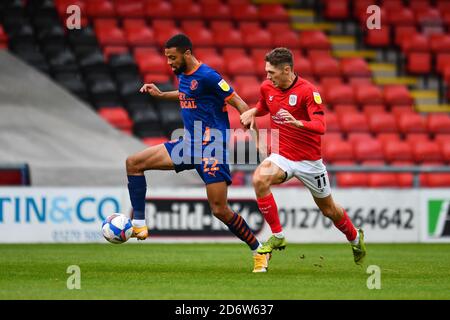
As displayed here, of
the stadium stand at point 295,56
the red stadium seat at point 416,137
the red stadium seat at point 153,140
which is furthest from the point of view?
the red stadium seat at point 416,137

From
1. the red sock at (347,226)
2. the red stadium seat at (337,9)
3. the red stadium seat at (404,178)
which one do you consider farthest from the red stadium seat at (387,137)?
the red sock at (347,226)

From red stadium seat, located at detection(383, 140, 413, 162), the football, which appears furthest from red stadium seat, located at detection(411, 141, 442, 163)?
the football

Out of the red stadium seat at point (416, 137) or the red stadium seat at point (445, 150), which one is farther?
the red stadium seat at point (416, 137)

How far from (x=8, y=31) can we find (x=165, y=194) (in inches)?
243

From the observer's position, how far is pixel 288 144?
953 cm

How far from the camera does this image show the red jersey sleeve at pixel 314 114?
8.93m

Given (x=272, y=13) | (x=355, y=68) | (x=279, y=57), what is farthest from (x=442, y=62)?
(x=279, y=57)

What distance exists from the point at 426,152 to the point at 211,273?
10.4m

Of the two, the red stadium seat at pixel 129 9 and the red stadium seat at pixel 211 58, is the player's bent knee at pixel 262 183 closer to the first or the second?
the red stadium seat at pixel 211 58

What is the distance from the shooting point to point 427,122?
63.8ft

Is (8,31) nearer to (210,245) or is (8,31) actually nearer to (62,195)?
(62,195)

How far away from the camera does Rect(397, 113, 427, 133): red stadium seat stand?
1928 cm

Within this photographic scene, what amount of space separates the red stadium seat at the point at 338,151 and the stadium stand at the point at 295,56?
19mm

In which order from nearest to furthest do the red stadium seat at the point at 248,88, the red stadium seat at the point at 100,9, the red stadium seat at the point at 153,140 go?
the red stadium seat at the point at 153,140, the red stadium seat at the point at 248,88, the red stadium seat at the point at 100,9
